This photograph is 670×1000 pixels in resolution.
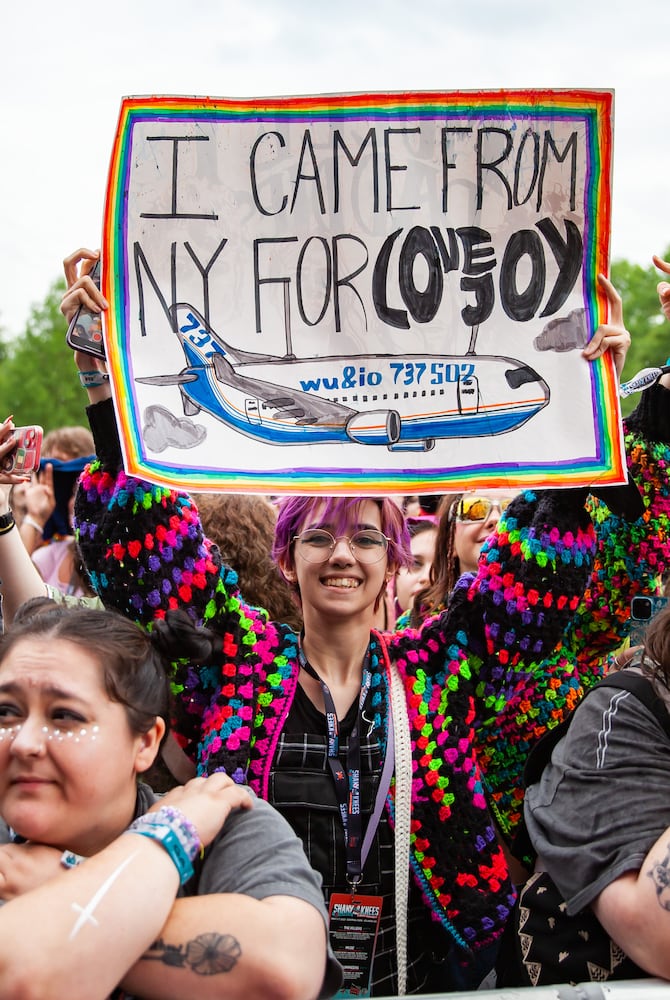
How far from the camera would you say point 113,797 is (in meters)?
1.75

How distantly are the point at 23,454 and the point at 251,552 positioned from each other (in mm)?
683

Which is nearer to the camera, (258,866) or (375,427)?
(258,866)

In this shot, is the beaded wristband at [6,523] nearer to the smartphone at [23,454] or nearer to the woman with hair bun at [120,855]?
the smartphone at [23,454]

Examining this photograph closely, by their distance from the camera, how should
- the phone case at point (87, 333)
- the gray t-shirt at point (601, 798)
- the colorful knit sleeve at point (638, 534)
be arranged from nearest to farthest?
the gray t-shirt at point (601, 798)
the phone case at point (87, 333)
the colorful knit sleeve at point (638, 534)

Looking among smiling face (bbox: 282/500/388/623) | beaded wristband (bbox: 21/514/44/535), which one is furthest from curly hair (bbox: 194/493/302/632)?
beaded wristband (bbox: 21/514/44/535)

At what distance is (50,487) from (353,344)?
2.91 m

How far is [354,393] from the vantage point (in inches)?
95.3

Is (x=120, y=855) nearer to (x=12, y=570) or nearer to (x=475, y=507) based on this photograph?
(x=12, y=570)

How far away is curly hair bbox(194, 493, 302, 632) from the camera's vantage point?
3.02 m

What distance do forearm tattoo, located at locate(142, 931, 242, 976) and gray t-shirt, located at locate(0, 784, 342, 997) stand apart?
0.10 meters

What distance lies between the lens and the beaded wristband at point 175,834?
1.63 m

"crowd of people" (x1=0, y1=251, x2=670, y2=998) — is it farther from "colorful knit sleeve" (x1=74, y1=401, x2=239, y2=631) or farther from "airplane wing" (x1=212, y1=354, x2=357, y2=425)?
"airplane wing" (x1=212, y1=354, x2=357, y2=425)

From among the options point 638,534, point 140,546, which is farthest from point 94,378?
point 638,534

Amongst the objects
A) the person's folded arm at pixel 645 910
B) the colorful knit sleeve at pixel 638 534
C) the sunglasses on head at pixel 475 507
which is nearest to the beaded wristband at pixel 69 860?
the person's folded arm at pixel 645 910
